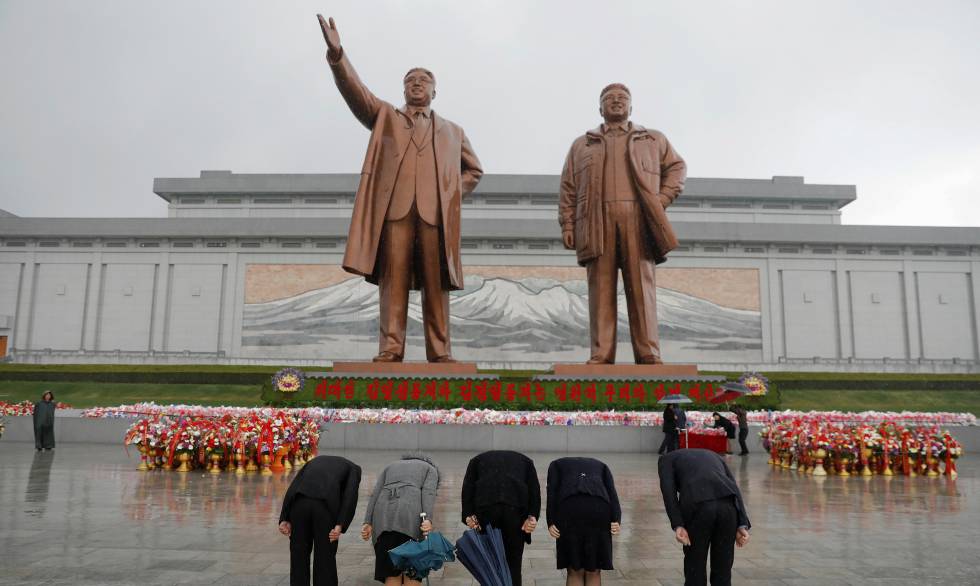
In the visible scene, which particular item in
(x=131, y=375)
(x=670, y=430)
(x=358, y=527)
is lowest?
(x=358, y=527)

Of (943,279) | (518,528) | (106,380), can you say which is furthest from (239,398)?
(943,279)

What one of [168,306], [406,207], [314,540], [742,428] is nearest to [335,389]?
[406,207]

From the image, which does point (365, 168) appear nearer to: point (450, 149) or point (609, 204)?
point (450, 149)

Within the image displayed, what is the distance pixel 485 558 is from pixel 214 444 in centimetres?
589

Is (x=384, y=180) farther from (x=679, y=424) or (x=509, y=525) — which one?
(x=509, y=525)

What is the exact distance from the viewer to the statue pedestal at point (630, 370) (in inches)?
441

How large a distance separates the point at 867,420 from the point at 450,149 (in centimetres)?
853

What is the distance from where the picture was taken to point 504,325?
2623 cm

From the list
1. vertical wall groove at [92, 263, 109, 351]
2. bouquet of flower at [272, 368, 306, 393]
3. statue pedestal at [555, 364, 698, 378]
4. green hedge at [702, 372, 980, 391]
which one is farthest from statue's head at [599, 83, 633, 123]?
vertical wall groove at [92, 263, 109, 351]

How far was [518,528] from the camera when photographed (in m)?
3.32

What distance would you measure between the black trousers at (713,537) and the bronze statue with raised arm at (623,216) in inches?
319

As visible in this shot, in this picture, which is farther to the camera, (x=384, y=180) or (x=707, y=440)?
(x=384, y=180)

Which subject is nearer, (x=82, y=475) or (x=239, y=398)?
(x=82, y=475)

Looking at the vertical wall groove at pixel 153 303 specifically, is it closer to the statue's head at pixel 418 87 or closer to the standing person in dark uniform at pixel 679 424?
the statue's head at pixel 418 87
